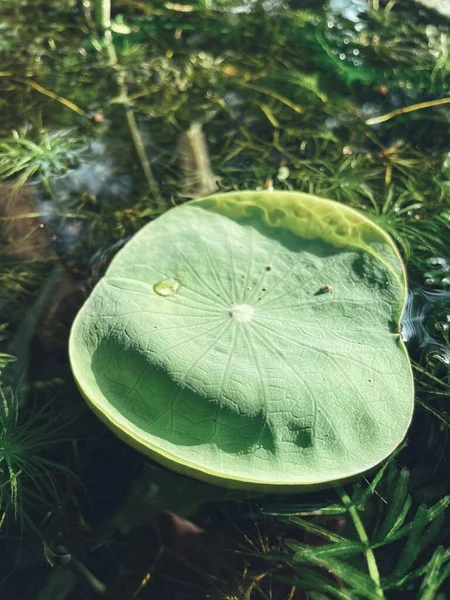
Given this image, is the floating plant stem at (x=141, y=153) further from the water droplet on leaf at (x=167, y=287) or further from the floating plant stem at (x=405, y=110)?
the floating plant stem at (x=405, y=110)

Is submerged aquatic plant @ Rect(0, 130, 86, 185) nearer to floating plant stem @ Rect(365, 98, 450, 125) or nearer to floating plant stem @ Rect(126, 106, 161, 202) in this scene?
floating plant stem @ Rect(126, 106, 161, 202)

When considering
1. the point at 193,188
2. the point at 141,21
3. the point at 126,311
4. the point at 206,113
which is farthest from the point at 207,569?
the point at 141,21

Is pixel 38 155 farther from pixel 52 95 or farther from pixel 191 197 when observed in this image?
pixel 191 197

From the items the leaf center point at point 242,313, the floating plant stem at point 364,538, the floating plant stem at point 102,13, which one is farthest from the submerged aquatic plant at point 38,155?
the floating plant stem at point 364,538

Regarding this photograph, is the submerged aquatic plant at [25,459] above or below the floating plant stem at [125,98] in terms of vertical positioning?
below

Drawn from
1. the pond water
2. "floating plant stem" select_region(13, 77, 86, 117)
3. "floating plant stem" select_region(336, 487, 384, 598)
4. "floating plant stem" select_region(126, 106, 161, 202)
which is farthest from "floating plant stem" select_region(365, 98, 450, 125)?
"floating plant stem" select_region(336, 487, 384, 598)

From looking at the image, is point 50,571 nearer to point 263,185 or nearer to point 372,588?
point 372,588

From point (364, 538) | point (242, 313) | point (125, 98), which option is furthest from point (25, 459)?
point (125, 98)
